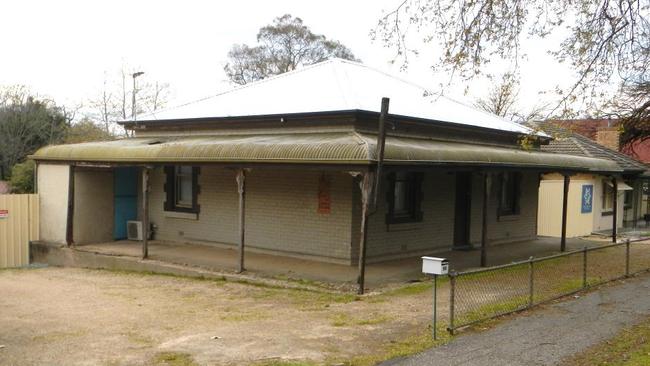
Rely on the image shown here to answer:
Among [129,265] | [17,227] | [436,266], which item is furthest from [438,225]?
[17,227]

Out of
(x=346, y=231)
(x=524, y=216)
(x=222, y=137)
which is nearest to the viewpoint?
(x=346, y=231)

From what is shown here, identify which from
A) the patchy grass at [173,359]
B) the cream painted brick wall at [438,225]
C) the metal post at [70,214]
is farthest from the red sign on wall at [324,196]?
the metal post at [70,214]

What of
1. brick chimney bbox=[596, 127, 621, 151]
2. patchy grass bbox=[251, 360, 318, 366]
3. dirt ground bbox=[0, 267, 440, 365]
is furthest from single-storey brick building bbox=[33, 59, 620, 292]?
brick chimney bbox=[596, 127, 621, 151]

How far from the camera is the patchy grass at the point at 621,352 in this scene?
22.4 ft

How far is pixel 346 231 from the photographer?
13688 millimetres

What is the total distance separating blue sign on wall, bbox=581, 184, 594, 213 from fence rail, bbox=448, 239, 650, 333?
7.24m

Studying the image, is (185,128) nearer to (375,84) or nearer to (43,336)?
(375,84)

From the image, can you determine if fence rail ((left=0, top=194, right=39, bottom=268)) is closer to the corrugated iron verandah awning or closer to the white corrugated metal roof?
the corrugated iron verandah awning

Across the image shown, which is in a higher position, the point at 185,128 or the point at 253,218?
the point at 185,128

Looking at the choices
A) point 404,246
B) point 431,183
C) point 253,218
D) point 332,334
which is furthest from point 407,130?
point 332,334

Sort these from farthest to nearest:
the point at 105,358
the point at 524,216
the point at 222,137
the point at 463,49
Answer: the point at 524,216 → the point at 222,137 → the point at 463,49 → the point at 105,358

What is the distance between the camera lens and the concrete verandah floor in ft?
41.4

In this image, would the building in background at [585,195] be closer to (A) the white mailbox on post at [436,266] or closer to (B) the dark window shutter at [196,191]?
(B) the dark window shutter at [196,191]

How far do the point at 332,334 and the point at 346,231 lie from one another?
18.3 feet
